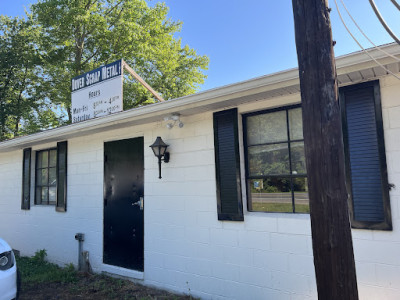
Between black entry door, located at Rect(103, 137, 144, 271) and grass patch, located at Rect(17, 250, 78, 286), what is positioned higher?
black entry door, located at Rect(103, 137, 144, 271)

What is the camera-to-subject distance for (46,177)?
250 inches

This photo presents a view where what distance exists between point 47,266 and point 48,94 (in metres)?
10.9

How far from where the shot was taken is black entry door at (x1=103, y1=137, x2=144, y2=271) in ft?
15.4

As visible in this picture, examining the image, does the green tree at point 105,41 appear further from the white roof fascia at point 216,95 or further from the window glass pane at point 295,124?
the window glass pane at point 295,124

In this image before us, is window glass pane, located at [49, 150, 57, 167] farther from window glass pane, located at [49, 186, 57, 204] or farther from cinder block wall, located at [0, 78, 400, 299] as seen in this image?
cinder block wall, located at [0, 78, 400, 299]

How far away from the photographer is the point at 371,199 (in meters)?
2.81

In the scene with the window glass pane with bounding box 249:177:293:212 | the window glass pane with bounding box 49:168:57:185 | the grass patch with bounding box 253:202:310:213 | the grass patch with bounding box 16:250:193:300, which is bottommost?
the grass patch with bounding box 16:250:193:300

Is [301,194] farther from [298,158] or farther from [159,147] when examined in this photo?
[159,147]

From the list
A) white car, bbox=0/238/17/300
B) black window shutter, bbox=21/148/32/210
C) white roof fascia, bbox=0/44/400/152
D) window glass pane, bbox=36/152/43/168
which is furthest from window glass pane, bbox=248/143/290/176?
black window shutter, bbox=21/148/32/210

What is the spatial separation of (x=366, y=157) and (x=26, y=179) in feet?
21.4

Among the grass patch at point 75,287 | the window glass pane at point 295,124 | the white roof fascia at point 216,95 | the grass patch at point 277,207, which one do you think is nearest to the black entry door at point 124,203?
the grass patch at point 75,287

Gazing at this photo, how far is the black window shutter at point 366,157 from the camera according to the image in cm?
277

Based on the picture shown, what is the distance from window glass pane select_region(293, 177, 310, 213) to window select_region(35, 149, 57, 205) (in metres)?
4.87

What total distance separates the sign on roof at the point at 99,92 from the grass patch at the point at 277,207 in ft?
9.54
